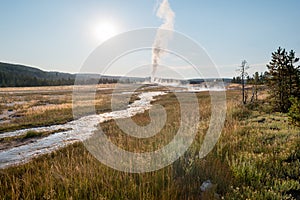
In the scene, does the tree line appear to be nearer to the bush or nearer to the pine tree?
the pine tree

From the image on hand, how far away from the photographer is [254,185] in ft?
14.0

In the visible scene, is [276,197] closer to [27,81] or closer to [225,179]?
[225,179]

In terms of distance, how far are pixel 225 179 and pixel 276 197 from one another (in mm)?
1017

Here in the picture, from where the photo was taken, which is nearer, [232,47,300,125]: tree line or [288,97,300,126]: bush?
[288,97,300,126]: bush

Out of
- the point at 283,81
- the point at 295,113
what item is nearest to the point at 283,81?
the point at 283,81

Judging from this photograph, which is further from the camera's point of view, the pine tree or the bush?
the pine tree

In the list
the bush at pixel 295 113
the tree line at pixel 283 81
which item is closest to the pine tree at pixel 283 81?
the tree line at pixel 283 81

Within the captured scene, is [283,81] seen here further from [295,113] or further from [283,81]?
[295,113]

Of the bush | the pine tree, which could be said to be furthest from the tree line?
the bush

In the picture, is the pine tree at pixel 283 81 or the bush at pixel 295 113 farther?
the pine tree at pixel 283 81

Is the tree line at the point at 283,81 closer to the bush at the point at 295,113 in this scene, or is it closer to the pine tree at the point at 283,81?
the pine tree at the point at 283,81

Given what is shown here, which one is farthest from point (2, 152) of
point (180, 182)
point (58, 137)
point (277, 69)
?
point (277, 69)

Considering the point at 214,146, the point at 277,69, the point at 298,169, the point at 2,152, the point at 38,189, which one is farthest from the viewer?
the point at 277,69

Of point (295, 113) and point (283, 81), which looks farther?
point (283, 81)
